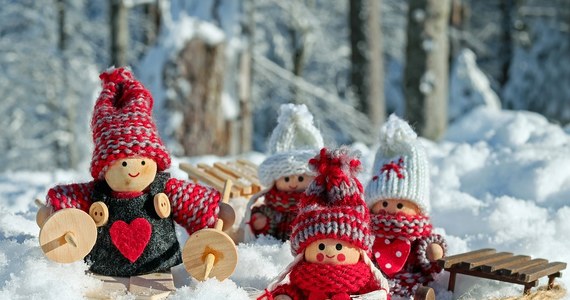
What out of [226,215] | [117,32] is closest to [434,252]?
[226,215]

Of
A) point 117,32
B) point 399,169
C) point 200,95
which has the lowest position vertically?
point 399,169


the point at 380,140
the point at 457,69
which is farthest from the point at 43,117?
the point at 380,140

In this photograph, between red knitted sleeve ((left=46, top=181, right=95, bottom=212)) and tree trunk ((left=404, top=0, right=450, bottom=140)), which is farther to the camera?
tree trunk ((left=404, top=0, right=450, bottom=140))

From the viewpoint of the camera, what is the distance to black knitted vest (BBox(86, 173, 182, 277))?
8.21 feet

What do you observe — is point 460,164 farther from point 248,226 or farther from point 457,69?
point 457,69

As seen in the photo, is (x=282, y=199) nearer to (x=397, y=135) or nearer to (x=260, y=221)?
(x=260, y=221)

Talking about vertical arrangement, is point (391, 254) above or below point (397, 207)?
below

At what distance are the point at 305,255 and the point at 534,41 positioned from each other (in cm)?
1384

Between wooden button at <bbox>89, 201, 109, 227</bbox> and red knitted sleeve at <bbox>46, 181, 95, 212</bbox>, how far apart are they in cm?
4

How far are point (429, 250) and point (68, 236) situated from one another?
1.27 metres

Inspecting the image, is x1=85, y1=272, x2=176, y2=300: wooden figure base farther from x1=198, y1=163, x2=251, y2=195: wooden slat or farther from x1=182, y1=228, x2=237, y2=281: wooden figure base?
x1=198, y1=163, x2=251, y2=195: wooden slat

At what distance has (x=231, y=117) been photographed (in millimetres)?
6016

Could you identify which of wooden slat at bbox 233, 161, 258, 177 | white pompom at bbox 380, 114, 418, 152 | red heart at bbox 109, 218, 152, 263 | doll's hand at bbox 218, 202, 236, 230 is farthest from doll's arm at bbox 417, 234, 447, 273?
wooden slat at bbox 233, 161, 258, 177

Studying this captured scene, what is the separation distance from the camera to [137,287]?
244 cm
